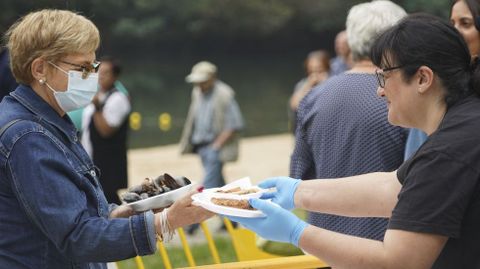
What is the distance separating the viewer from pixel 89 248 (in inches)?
92.5

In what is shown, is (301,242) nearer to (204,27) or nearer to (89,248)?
(89,248)

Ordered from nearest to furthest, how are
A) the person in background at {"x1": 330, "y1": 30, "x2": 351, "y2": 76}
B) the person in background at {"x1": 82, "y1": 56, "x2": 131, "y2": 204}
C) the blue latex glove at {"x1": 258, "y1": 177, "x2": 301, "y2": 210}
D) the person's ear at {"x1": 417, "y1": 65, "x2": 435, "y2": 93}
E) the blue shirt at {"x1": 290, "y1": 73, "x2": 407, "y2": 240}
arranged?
the person's ear at {"x1": 417, "y1": 65, "x2": 435, "y2": 93}, the blue latex glove at {"x1": 258, "y1": 177, "x2": 301, "y2": 210}, the blue shirt at {"x1": 290, "y1": 73, "x2": 407, "y2": 240}, the person in background at {"x1": 82, "y1": 56, "x2": 131, "y2": 204}, the person in background at {"x1": 330, "y1": 30, "x2": 351, "y2": 76}

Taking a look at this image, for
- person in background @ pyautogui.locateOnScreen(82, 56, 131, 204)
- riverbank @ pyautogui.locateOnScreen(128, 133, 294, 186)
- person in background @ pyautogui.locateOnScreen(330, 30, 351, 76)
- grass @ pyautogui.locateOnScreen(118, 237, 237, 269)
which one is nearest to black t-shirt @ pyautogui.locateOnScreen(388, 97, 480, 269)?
grass @ pyautogui.locateOnScreen(118, 237, 237, 269)

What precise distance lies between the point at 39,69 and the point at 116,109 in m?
3.99

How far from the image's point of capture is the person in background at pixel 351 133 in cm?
326

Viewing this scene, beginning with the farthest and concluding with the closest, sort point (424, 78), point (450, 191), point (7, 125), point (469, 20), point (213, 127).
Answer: point (213, 127)
point (469, 20)
point (7, 125)
point (424, 78)
point (450, 191)

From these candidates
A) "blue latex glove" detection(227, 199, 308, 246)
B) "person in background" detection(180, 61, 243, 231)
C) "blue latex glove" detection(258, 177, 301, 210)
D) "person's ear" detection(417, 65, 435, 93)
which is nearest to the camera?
"person's ear" detection(417, 65, 435, 93)

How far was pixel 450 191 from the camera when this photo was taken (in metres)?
1.93

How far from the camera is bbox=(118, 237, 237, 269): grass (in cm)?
611

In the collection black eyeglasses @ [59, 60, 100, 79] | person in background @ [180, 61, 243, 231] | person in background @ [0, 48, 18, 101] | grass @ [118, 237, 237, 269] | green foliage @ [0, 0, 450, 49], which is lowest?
green foliage @ [0, 0, 450, 49]

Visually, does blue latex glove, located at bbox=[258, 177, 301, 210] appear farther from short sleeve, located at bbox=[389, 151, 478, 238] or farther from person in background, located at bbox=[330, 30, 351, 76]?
person in background, located at bbox=[330, 30, 351, 76]

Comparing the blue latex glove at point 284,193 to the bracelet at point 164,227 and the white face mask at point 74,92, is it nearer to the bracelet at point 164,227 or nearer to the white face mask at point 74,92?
the bracelet at point 164,227

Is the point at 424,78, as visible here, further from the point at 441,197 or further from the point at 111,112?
the point at 111,112

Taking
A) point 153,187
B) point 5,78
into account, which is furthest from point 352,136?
point 5,78
